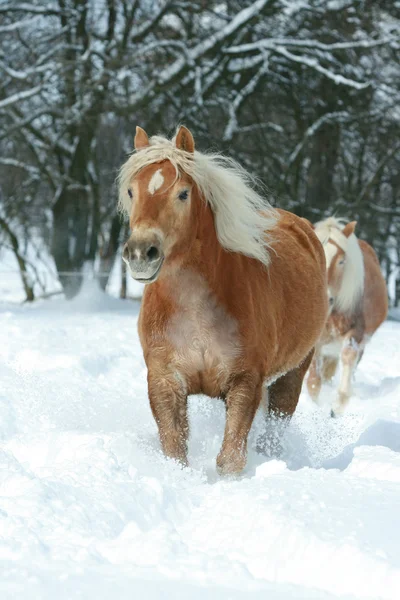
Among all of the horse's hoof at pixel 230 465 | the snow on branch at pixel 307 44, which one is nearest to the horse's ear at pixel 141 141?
the horse's hoof at pixel 230 465

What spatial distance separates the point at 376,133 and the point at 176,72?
16.5 ft

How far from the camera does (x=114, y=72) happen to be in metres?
12.4

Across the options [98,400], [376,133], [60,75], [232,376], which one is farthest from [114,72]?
[232,376]

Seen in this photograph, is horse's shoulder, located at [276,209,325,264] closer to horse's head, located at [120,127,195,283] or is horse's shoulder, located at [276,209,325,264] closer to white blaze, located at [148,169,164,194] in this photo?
horse's head, located at [120,127,195,283]

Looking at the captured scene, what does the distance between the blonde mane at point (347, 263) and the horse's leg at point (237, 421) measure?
12.9 ft

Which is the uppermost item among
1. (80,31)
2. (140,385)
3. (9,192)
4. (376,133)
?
(80,31)

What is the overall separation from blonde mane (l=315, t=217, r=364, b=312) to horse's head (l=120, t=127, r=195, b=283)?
13.0 feet

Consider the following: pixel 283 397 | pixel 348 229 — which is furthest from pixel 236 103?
pixel 283 397

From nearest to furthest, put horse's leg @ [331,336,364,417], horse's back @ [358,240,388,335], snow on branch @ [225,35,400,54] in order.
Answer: horse's leg @ [331,336,364,417] < horse's back @ [358,240,388,335] < snow on branch @ [225,35,400,54]

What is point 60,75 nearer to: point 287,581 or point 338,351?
point 338,351

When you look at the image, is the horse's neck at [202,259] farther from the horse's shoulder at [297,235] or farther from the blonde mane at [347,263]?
the blonde mane at [347,263]

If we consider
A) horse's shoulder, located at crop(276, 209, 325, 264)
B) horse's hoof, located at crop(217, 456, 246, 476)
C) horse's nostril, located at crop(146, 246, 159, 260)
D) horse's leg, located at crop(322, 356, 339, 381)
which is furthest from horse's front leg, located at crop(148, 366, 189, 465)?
horse's leg, located at crop(322, 356, 339, 381)

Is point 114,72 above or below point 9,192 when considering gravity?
above

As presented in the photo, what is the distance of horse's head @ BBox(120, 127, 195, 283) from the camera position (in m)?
3.13
